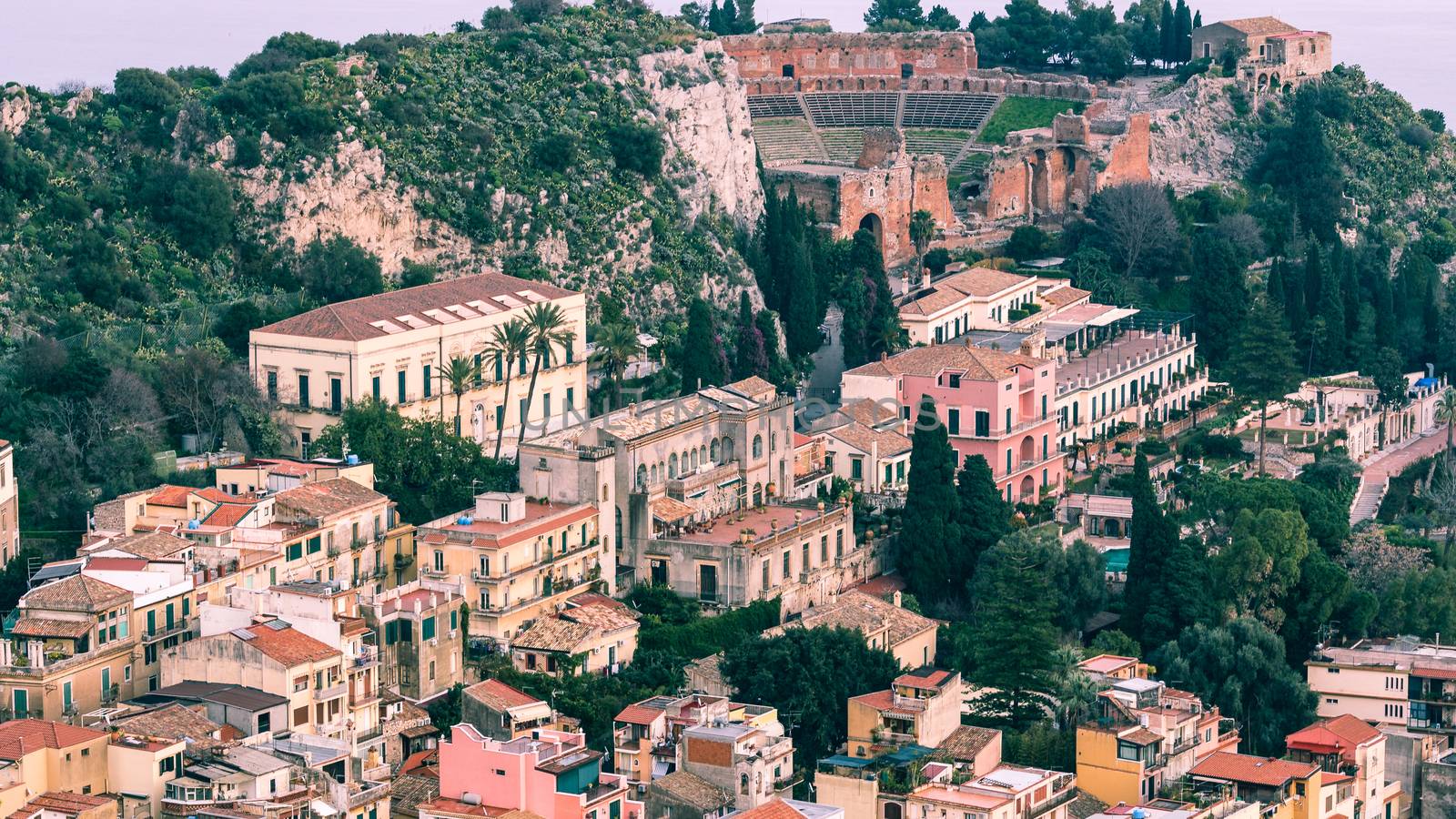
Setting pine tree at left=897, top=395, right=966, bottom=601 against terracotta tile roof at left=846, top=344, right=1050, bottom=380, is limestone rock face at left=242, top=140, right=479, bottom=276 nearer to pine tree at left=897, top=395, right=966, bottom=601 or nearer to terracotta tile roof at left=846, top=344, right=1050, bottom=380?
terracotta tile roof at left=846, top=344, right=1050, bottom=380

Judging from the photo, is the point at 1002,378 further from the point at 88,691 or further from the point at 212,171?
the point at 88,691

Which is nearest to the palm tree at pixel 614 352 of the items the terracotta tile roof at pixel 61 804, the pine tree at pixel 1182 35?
the terracotta tile roof at pixel 61 804

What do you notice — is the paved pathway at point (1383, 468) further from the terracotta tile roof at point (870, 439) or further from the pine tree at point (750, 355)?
the pine tree at point (750, 355)

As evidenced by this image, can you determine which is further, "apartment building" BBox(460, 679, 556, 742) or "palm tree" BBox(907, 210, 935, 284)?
"palm tree" BBox(907, 210, 935, 284)

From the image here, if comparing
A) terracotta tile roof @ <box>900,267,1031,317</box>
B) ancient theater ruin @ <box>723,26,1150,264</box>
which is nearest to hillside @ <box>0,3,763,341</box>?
terracotta tile roof @ <box>900,267,1031,317</box>

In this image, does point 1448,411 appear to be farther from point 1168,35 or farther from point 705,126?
point 1168,35

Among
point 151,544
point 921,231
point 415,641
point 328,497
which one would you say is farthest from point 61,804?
point 921,231

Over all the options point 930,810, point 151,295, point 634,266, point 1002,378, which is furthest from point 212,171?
point 930,810
